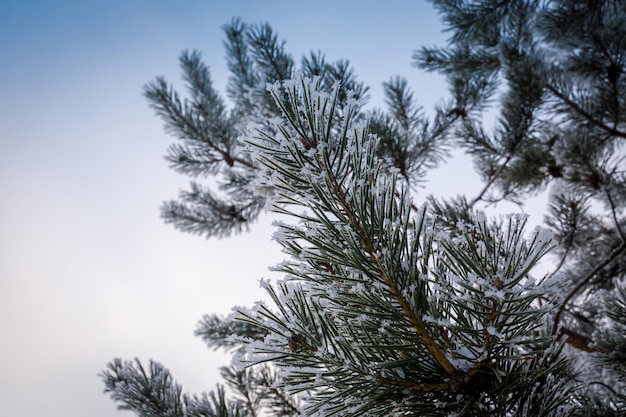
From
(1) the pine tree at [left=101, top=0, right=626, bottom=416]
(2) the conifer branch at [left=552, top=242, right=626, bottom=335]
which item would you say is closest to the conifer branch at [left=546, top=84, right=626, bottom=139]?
(1) the pine tree at [left=101, top=0, right=626, bottom=416]

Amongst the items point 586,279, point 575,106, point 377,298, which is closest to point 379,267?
point 377,298

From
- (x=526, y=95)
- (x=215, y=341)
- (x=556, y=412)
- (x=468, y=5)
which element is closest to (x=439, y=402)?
(x=556, y=412)

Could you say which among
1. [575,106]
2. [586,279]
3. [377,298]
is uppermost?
[575,106]

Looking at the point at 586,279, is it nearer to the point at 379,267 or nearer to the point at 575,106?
the point at 379,267

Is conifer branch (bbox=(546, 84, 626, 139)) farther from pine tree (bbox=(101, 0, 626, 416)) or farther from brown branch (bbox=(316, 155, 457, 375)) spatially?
brown branch (bbox=(316, 155, 457, 375))

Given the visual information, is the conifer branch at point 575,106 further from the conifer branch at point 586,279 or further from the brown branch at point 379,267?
the brown branch at point 379,267

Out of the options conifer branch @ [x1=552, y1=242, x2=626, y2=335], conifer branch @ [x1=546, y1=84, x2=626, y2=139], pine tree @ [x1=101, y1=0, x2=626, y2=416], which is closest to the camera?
pine tree @ [x1=101, y1=0, x2=626, y2=416]

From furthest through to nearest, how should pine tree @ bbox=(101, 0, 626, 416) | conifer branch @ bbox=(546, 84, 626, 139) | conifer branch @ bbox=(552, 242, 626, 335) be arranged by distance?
conifer branch @ bbox=(546, 84, 626, 139) → conifer branch @ bbox=(552, 242, 626, 335) → pine tree @ bbox=(101, 0, 626, 416)

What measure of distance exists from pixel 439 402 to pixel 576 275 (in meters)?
3.48

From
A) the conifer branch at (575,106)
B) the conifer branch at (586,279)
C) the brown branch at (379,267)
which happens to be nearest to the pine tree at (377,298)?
the brown branch at (379,267)

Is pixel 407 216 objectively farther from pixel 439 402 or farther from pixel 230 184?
pixel 230 184

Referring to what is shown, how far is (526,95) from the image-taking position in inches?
116

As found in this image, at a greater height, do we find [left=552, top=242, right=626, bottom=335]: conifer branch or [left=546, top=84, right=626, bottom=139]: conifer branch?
[left=546, top=84, right=626, bottom=139]: conifer branch

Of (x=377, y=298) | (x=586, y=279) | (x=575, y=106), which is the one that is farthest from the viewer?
(x=575, y=106)
